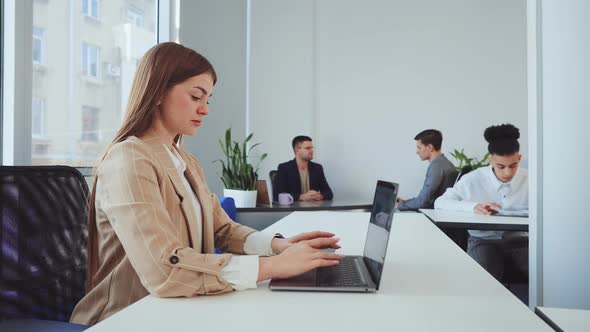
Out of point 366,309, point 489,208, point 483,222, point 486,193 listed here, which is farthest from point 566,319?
point 486,193

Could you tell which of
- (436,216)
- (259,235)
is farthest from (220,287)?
(436,216)

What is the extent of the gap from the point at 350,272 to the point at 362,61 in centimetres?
487

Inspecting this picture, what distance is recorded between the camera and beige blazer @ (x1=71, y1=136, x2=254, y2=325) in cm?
102

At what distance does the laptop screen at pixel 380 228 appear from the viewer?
3.64 feet

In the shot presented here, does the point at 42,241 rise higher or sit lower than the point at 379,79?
lower

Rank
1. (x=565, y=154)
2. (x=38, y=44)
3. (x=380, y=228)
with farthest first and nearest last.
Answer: (x=38, y=44) → (x=565, y=154) → (x=380, y=228)

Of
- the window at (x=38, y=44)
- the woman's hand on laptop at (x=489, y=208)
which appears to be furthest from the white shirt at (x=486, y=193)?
the window at (x=38, y=44)

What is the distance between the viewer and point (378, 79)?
5.76m

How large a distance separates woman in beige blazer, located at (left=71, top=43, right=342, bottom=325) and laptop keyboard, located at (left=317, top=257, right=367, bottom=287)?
5cm

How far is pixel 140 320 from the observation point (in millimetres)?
876

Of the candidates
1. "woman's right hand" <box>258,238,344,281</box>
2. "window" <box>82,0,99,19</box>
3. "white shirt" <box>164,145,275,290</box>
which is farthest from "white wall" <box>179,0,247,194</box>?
"woman's right hand" <box>258,238,344,281</box>

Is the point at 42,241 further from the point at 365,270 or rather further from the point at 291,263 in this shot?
the point at 365,270

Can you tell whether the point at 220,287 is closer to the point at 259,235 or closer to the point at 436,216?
the point at 259,235

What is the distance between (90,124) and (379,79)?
3664 mm
